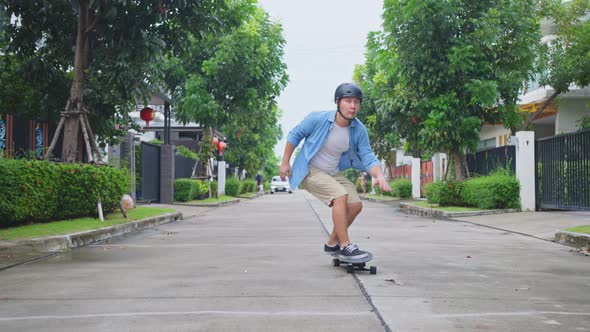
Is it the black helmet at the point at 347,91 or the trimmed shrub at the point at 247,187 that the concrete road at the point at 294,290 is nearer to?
the black helmet at the point at 347,91

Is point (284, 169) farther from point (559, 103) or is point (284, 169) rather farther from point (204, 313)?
point (559, 103)

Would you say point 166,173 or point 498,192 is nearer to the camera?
point 498,192

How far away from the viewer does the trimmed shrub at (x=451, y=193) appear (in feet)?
71.2

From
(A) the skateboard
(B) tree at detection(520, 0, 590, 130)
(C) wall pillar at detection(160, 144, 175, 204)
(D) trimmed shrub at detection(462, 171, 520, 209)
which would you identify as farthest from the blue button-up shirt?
(C) wall pillar at detection(160, 144, 175, 204)

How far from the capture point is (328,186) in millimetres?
7012

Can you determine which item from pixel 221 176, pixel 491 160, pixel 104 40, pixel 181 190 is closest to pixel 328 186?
pixel 104 40

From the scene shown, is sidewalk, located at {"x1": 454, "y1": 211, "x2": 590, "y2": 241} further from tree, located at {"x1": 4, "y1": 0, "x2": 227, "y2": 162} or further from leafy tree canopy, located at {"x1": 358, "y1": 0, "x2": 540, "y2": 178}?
tree, located at {"x1": 4, "y1": 0, "x2": 227, "y2": 162}

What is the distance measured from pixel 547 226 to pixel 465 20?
937cm

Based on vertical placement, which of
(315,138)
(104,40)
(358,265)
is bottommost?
(358,265)

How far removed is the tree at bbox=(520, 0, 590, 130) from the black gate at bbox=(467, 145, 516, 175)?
420 cm

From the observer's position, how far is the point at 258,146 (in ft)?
179

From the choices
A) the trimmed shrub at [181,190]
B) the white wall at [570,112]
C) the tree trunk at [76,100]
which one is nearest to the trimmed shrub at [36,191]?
the tree trunk at [76,100]

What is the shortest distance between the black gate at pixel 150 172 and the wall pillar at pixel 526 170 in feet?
42.0

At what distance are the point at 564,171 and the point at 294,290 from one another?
42.5 feet
